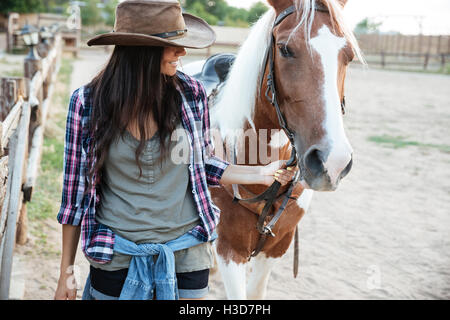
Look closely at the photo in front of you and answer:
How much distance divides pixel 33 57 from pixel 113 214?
A: 192 inches

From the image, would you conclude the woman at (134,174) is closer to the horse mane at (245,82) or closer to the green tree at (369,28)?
the horse mane at (245,82)

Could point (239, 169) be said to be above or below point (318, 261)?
above

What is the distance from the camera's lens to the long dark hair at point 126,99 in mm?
1474

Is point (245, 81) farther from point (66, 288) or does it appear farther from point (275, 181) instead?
point (66, 288)

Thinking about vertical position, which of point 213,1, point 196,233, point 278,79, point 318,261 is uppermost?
point 213,1

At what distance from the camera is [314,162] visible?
1.60 meters

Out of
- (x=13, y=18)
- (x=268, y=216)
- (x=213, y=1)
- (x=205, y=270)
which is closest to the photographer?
(x=205, y=270)

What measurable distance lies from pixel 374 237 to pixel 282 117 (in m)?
3.01

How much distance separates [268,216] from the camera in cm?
223

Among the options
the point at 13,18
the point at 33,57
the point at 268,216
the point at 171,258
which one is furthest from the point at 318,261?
the point at 13,18

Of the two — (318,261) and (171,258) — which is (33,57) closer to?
(318,261)

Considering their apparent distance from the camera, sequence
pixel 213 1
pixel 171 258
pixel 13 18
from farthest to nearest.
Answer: pixel 213 1 → pixel 13 18 → pixel 171 258

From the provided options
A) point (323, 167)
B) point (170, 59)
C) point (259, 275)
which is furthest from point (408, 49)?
point (170, 59)

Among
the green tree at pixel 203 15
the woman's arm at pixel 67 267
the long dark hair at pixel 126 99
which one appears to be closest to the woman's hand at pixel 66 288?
the woman's arm at pixel 67 267
